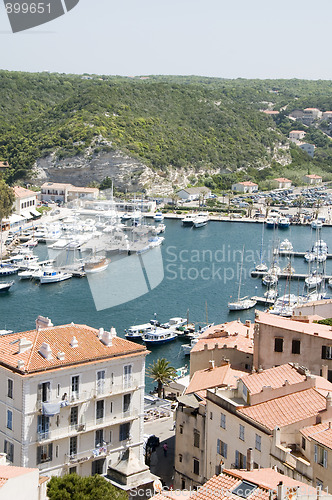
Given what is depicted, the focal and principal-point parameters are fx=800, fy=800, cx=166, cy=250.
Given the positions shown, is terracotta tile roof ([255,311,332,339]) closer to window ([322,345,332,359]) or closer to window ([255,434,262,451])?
window ([322,345,332,359])

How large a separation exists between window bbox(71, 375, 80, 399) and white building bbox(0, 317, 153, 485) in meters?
0.02

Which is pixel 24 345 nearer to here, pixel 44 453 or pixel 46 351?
pixel 46 351

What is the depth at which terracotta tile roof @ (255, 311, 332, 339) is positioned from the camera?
20.8m

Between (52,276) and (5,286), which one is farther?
(52,276)

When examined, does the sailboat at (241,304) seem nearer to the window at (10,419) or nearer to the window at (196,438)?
the window at (196,438)

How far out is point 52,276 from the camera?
53.2m

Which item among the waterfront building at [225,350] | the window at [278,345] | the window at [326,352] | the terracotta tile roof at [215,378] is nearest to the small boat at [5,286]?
the waterfront building at [225,350]

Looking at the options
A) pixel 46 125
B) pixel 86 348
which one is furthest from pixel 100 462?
pixel 46 125

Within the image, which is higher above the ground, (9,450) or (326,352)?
(326,352)

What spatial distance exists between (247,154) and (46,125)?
29.2 meters

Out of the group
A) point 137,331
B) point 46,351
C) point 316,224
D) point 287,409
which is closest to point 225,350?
point 46,351

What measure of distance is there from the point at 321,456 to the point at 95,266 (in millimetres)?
41970

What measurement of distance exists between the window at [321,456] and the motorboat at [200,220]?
63.1 meters

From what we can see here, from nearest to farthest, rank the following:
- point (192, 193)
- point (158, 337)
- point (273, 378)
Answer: point (273, 378)
point (158, 337)
point (192, 193)
